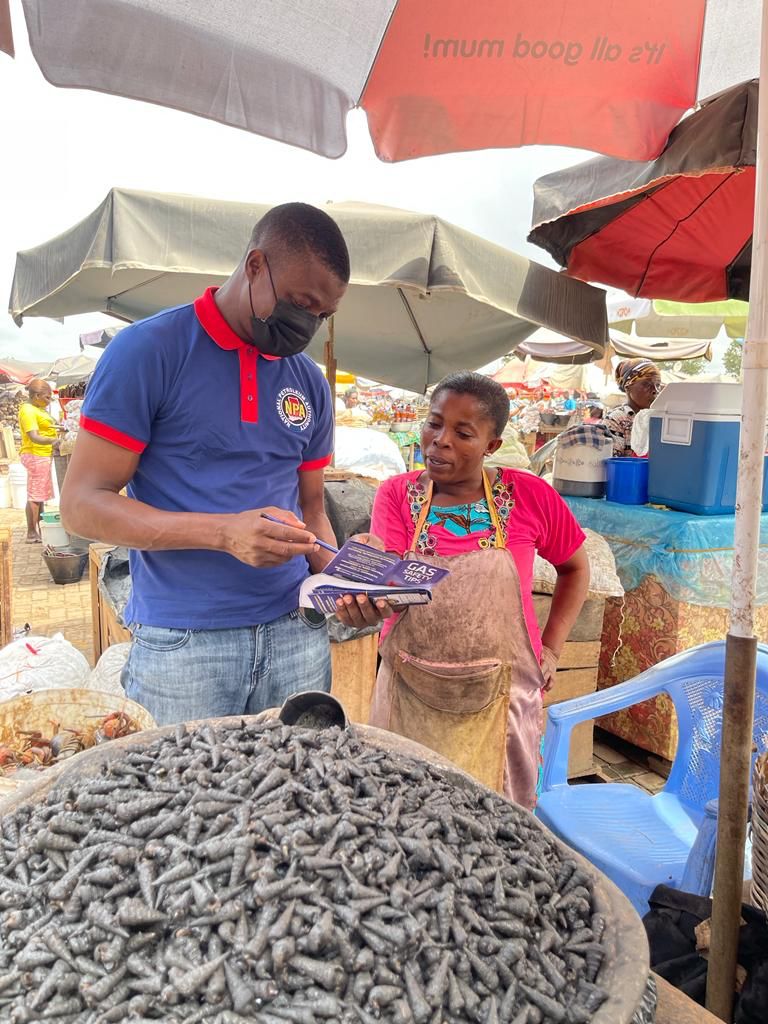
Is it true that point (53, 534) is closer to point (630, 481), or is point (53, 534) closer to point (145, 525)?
point (630, 481)

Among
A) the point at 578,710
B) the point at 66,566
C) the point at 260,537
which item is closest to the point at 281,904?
the point at 260,537

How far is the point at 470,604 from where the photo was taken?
2291 millimetres

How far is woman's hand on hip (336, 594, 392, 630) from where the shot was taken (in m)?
1.81

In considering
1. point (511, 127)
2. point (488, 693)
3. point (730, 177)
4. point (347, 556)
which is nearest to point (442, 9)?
point (511, 127)

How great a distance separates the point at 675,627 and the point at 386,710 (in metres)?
2.18

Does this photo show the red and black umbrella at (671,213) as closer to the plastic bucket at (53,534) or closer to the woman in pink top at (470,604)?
the woman in pink top at (470,604)

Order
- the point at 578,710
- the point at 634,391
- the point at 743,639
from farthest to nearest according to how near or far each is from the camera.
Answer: the point at 634,391
the point at 578,710
the point at 743,639

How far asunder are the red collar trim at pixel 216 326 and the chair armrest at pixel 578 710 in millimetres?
1788

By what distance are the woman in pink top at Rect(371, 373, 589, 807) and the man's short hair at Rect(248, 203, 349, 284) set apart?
0.71 metres

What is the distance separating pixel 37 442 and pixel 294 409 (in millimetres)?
8822

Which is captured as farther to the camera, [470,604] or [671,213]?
[671,213]

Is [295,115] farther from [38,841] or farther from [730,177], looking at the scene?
[730,177]

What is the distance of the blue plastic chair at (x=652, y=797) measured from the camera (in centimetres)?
218

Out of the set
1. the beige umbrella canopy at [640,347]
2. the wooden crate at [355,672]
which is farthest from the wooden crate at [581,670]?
the beige umbrella canopy at [640,347]
